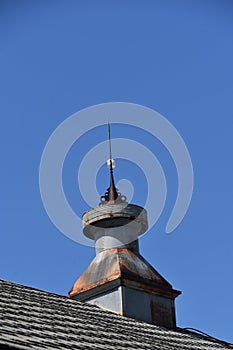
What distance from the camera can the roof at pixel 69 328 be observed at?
980 centimetres

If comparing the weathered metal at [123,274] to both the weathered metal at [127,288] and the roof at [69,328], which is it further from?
the roof at [69,328]

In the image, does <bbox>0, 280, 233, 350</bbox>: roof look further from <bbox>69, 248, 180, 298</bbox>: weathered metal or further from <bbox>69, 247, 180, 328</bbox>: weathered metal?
<bbox>69, 248, 180, 298</bbox>: weathered metal

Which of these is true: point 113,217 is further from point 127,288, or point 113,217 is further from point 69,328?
point 69,328

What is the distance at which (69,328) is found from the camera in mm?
11312

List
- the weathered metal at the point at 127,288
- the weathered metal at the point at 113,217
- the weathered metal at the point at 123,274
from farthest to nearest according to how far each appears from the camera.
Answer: the weathered metal at the point at 113,217 < the weathered metal at the point at 123,274 < the weathered metal at the point at 127,288

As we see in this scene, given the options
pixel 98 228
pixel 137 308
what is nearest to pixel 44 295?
pixel 137 308

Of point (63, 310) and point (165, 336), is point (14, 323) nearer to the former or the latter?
point (63, 310)

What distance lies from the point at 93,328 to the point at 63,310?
1.06 metres

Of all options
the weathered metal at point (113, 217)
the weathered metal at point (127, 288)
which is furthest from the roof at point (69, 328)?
the weathered metal at point (113, 217)

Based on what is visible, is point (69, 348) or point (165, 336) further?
point (165, 336)

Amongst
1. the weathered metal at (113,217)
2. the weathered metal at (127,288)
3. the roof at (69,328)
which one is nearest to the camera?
the roof at (69,328)

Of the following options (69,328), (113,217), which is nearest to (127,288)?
(113,217)

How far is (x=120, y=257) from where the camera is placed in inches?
634

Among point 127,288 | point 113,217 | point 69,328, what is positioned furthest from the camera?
point 113,217
